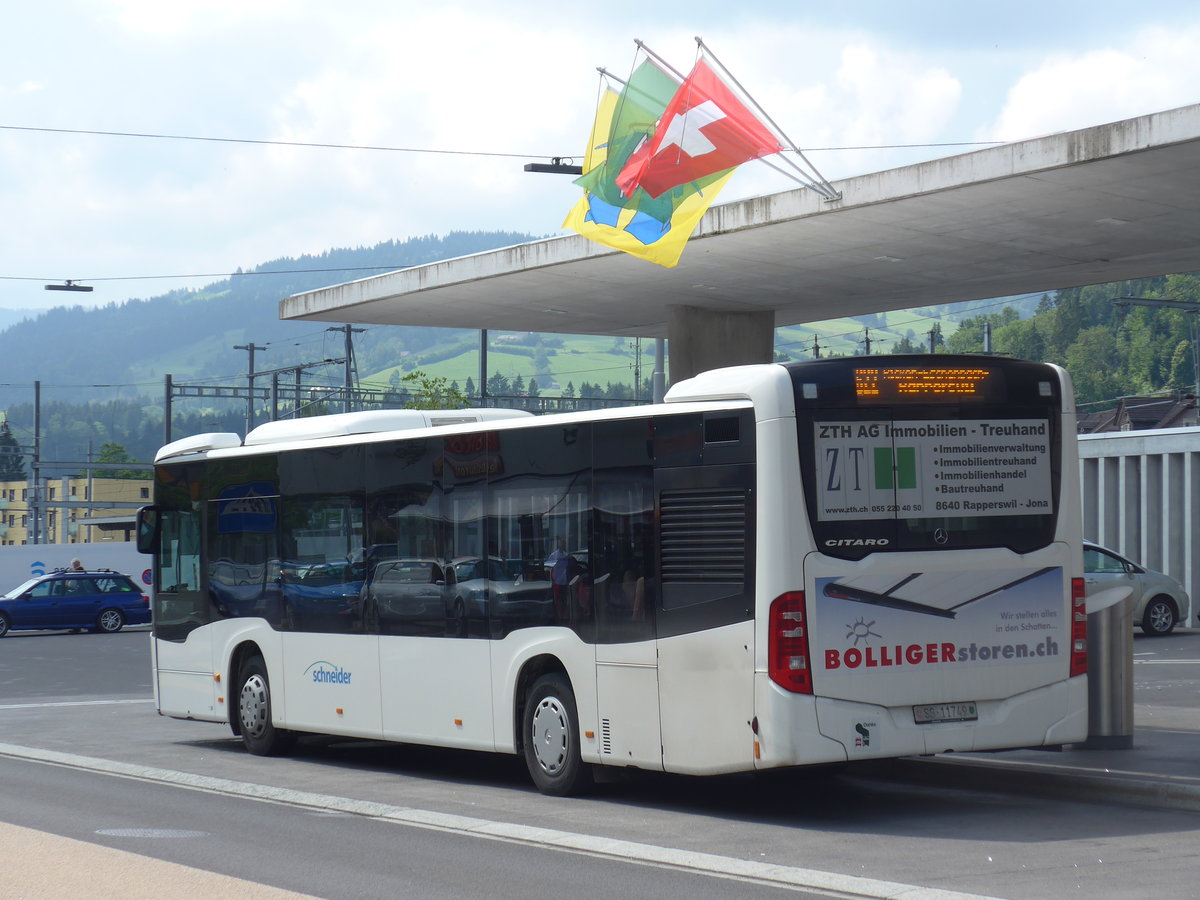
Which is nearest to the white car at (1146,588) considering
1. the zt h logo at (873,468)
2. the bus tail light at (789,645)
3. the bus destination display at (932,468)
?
the bus destination display at (932,468)

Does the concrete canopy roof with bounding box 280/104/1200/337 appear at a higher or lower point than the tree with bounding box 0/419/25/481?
higher

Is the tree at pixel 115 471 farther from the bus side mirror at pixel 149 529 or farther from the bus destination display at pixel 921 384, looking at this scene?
the bus destination display at pixel 921 384

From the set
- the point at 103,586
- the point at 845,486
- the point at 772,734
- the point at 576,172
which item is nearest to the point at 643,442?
the point at 845,486

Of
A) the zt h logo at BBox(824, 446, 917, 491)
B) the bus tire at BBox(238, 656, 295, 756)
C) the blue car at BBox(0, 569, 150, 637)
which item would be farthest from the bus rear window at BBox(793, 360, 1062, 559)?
the blue car at BBox(0, 569, 150, 637)

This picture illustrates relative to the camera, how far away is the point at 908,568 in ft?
33.4

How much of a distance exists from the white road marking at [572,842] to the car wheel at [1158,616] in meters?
19.7

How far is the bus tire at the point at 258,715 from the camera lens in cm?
1503

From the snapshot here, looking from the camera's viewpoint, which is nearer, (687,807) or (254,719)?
(687,807)

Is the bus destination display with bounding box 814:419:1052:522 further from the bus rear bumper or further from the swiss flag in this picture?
the swiss flag

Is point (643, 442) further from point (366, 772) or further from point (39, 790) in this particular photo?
point (39, 790)

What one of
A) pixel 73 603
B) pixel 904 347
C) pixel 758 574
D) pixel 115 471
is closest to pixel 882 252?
pixel 758 574

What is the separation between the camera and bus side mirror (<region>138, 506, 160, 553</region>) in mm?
16766

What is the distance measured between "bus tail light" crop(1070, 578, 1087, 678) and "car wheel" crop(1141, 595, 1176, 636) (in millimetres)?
18532

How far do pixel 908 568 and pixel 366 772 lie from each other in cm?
574
